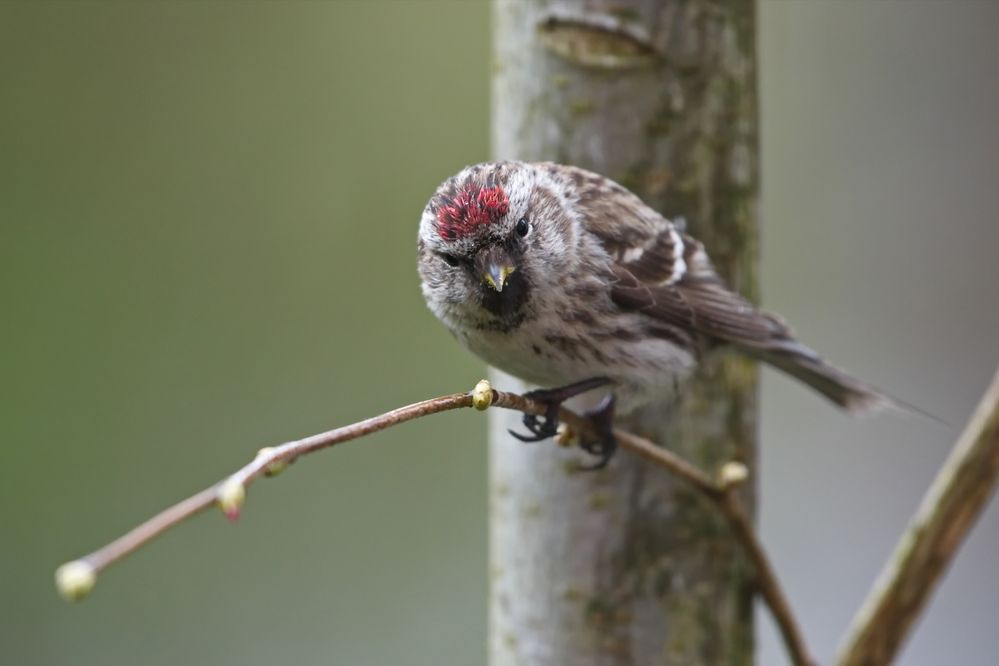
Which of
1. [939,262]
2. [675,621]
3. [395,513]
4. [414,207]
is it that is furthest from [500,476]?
[939,262]

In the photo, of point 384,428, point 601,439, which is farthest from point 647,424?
point 384,428

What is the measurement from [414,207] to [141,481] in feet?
3.91

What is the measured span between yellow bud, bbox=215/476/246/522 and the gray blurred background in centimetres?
247

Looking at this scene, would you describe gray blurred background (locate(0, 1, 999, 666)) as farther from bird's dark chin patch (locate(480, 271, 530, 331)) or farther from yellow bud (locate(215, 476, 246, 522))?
yellow bud (locate(215, 476, 246, 522))

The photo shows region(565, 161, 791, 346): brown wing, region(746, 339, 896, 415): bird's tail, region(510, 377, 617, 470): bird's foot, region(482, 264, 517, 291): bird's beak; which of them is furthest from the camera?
region(746, 339, 896, 415): bird's tail

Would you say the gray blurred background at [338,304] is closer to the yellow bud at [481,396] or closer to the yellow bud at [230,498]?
the yellow bud at [481,396]

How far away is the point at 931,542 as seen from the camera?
1596 mm

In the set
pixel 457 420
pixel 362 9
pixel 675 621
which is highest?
pixel 362 9

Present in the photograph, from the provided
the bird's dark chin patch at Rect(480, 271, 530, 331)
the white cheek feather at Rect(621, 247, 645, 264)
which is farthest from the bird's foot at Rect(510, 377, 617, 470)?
the white cheek feather at Rect(621, 247, 645, 264)

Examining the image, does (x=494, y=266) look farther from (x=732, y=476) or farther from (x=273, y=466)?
(x=273, y=466)

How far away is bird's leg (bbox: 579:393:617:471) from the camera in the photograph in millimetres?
1866

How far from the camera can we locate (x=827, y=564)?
10.9 feet

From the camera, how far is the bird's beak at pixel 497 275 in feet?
5.66

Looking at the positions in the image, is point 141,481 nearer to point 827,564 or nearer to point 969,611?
point 827,564
